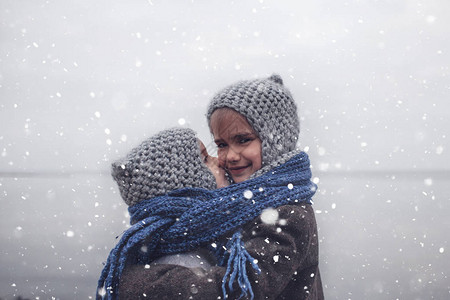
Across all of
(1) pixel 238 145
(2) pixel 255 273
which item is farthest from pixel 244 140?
(2) pixel 255 273

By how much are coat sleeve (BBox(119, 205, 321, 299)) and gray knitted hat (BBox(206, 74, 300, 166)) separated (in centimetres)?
31

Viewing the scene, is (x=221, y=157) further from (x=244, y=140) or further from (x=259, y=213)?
(x=259, y=213)

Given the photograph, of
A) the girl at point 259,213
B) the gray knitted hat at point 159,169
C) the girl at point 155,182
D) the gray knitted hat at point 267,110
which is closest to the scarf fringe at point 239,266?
the girl at point 259,213

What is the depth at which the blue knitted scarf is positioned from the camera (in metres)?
1.68

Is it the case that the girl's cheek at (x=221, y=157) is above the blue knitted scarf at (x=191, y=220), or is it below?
above

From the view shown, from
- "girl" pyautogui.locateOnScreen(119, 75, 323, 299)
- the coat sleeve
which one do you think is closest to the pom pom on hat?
"girl" pyautogui.locateOnScreen(119, 75, 323, 299)

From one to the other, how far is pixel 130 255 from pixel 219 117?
0.67 m

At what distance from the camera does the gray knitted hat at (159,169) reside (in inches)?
69.2

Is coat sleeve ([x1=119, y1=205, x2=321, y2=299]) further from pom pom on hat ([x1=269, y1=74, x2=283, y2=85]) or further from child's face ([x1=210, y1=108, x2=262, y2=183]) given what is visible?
pom pom on hat ([x1=269, y1=74, x2=283, y2=85])

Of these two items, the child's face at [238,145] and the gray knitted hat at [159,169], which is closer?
the gray knitted hat at [159,169]

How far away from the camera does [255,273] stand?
5.21 feet

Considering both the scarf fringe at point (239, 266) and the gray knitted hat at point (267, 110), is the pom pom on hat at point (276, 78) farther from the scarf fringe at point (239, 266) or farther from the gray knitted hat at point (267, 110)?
the scarf fringe at point (239, 266)

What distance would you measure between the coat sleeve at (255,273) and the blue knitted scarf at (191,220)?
0.15 feet

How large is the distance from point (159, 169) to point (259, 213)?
0.41 m
